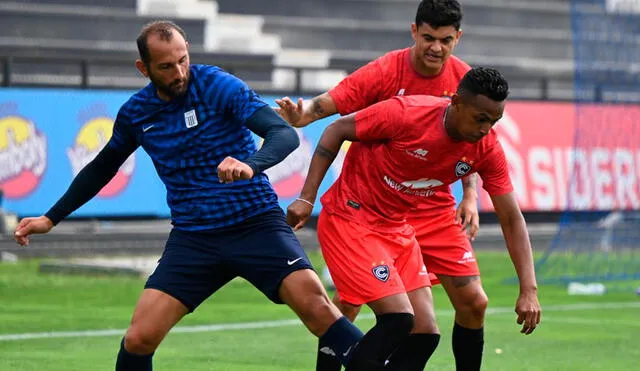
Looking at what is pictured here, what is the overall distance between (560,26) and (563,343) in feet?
65.6

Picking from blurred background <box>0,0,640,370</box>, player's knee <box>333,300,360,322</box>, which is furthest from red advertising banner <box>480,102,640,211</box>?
player's knee <box>333,300,360,322</box>

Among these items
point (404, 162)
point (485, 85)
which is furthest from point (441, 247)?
point (485, 85)

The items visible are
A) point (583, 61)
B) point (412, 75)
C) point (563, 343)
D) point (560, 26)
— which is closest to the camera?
point (412, 75)

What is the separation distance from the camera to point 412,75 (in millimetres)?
8305

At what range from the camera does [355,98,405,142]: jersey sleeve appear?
7.52 m

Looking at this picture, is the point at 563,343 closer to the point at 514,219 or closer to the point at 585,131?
the point at 514,219

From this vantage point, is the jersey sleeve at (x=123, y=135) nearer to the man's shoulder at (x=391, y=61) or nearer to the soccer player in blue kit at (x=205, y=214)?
the soccer player in blue kit at (x=205, y=214)

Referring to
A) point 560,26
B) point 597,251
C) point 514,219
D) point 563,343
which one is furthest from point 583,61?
point 560,26

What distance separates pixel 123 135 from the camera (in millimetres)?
7305

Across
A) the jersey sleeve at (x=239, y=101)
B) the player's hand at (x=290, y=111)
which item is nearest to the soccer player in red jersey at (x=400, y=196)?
the player's hand at (x=290, y=111)

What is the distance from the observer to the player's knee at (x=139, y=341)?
22.7 ft

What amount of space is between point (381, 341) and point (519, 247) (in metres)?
0.88

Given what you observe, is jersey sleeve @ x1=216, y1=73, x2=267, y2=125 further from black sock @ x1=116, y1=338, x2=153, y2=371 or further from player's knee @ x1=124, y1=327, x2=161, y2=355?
black sock @ x1=116, y1=338, x2=153, y2=371

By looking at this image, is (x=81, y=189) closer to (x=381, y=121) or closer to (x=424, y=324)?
(x=381, y=121)
